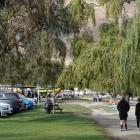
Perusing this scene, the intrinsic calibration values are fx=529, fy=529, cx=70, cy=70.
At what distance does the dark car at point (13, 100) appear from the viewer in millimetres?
40719

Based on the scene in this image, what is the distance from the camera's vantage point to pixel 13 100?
41469 mm

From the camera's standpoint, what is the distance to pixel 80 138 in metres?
20.0

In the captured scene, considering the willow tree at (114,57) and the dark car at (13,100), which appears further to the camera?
the dark car at (13,100)

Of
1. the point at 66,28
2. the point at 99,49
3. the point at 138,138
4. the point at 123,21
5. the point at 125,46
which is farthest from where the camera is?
the point at 66,28

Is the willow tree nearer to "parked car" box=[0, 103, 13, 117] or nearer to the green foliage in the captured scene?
the green foliage

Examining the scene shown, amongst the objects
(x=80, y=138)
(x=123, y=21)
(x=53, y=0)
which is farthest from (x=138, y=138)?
(x=53, y=0)

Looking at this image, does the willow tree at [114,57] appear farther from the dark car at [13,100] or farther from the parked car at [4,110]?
the dark car at [13,100]

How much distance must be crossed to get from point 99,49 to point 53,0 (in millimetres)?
15710

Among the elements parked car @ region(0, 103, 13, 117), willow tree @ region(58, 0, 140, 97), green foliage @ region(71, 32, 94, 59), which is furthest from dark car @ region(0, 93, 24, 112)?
green foliage @ region(71, 32, 94, 59)

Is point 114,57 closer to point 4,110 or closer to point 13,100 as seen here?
point 4,110

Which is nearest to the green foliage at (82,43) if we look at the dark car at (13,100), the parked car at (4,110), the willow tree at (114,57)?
the willow tree at (114,57)

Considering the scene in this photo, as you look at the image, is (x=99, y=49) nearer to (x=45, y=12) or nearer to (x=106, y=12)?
(x=106, y=12)

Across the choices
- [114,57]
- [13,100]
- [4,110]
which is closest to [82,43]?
[114,57]

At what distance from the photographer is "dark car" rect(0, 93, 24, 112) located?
134 feet
